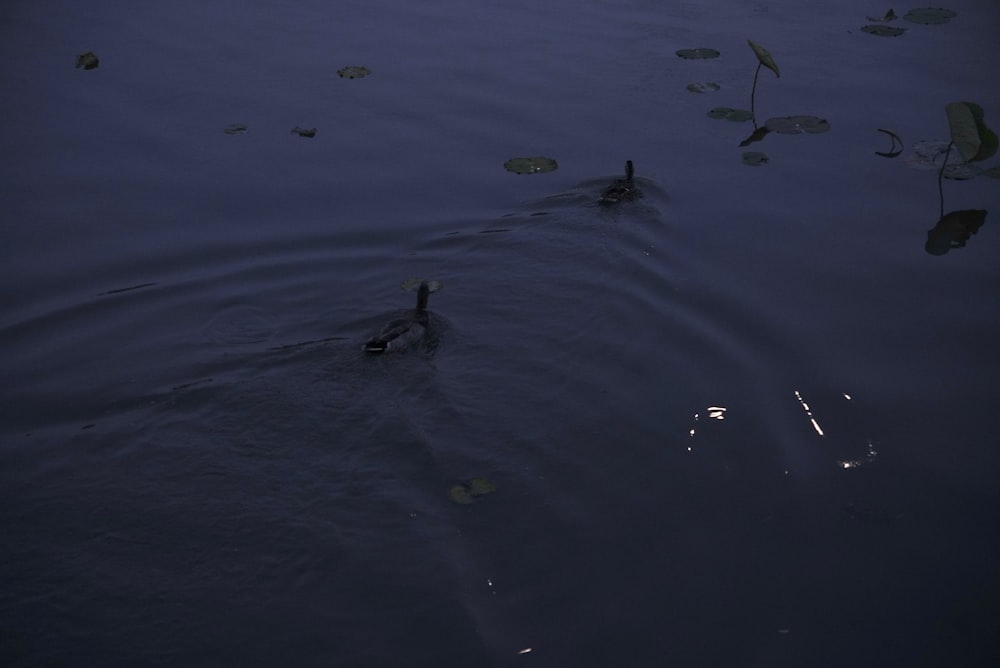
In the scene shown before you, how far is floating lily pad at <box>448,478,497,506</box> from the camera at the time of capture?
6477 millimetres

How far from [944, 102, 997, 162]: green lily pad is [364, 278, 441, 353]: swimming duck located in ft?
18.2

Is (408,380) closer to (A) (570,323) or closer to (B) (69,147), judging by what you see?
(A) (570,323)

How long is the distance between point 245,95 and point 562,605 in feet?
30.0

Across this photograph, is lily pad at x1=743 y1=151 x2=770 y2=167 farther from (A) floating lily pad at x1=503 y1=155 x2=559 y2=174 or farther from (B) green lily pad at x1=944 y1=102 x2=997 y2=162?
(A) floating lily pad at x1=503 y1=155 x2=559 y2=174

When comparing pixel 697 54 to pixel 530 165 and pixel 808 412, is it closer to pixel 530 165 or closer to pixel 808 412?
pixel 530 165

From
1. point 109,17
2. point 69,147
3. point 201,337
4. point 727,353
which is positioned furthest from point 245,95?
point 727,353

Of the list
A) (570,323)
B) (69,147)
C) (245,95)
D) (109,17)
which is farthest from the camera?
(109,17)

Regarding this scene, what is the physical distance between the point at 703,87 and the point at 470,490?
8278 millimetres

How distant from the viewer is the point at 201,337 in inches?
321

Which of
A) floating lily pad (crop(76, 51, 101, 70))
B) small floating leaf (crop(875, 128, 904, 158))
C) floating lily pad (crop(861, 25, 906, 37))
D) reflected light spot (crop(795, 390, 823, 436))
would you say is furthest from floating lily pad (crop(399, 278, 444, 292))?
floating lily pad (crop(861, 25, 906, 37))

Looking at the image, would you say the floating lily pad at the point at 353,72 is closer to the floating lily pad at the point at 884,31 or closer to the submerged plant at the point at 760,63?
the submerged plant at the point at 760,63

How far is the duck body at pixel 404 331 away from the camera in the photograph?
785 cm

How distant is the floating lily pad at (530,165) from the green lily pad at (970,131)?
158 inches

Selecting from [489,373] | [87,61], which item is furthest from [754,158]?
[87,61]
